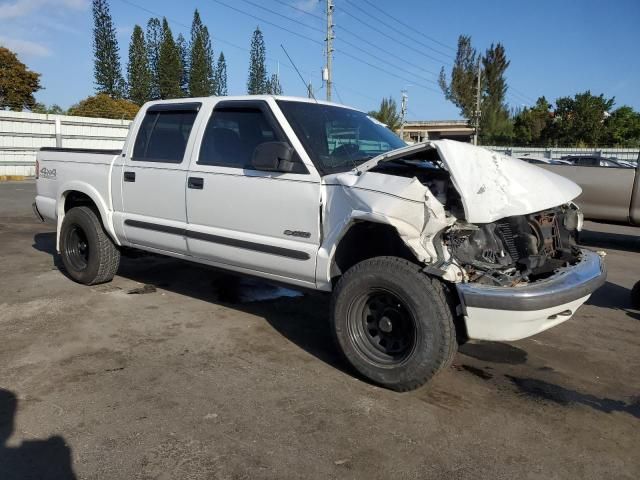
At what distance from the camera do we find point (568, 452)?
9.41 ft

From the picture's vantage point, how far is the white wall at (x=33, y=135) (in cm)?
2398

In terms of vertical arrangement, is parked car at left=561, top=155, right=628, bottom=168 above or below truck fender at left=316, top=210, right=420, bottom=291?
above

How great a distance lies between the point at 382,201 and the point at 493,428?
1505 millimetres

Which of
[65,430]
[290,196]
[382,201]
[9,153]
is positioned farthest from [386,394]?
[9,153]

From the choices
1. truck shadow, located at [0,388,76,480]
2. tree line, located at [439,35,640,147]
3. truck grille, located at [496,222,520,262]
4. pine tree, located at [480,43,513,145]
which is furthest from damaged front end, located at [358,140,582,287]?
pine tree, located at [480,43,513,145]

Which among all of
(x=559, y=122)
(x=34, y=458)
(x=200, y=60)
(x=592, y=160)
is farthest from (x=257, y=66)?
(x=34, y=458)

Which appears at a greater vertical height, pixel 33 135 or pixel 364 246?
pixel 33 135

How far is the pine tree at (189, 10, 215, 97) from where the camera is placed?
→ 2138 inches

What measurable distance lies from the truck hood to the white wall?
25.0 metres

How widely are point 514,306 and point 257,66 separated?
2122 inches

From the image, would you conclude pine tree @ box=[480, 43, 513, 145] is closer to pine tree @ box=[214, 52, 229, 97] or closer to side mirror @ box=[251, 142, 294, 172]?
pine tree @ box=[214, 52, 229, 97]

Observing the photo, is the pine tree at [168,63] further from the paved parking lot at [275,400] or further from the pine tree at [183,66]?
the paved parking lot at [275,400]

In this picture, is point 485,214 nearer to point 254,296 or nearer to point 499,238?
point 499,238

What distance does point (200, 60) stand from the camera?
54344 millimetres
